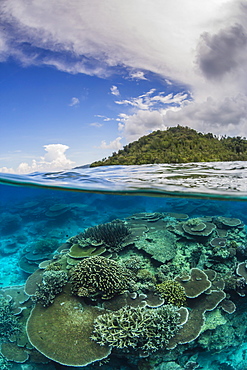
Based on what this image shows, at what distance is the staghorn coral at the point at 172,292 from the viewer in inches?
272

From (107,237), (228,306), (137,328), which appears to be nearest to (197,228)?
(228,306)

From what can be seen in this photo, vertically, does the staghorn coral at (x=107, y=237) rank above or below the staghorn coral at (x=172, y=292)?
above

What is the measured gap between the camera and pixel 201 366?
5.97m

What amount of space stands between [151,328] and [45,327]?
2.90m

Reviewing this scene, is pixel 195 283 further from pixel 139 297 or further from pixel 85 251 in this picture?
pixel 85 251

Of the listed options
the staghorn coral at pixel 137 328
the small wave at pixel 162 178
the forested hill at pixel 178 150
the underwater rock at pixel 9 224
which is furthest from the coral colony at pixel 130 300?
the underwater rock at pixel 9 224

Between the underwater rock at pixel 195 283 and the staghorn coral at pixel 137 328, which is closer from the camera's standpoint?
the staghorn coral at pixel 137 328

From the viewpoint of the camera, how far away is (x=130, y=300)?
22.4ft

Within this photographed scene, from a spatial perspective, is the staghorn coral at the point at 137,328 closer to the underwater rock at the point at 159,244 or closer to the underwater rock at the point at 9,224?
the underwater rock at the point at 159,244

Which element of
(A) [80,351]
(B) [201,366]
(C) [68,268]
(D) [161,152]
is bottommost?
(B) [201,366]

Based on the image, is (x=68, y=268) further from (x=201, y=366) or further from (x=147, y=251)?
(x=201, y=366)

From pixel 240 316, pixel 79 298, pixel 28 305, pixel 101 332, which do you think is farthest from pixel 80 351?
pixel 240 316

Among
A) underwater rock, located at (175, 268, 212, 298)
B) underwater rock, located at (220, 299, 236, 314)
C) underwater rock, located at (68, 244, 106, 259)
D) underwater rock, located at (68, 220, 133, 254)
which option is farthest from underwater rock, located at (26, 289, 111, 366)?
underwater rock, located at (220, 299, 236, 314)

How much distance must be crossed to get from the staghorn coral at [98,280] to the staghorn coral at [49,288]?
1.28 feet
